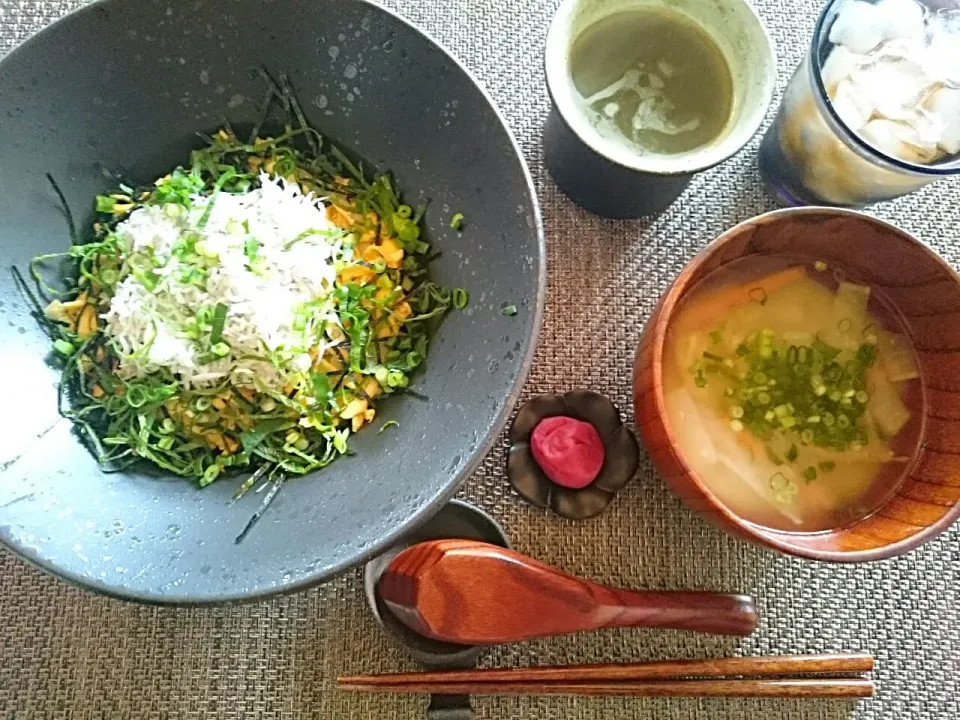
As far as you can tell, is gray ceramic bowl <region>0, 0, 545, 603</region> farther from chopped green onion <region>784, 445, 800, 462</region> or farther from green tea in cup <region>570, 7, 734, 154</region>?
chopped green onion <region>784, 445, 800, 462</region>

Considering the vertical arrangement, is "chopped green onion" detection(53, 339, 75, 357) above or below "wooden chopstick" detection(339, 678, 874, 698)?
above

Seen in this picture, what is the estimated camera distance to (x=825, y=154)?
97 cm

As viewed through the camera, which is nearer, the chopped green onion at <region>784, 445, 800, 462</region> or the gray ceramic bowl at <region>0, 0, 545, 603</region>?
the gray ceramic bowl at <region>0, 0, 545, 603</region>

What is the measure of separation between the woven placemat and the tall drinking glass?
6 centimetres

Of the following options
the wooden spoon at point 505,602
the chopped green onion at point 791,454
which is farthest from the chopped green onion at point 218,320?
the chopped green onion at point 791,454

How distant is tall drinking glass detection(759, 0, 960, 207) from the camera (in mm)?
900

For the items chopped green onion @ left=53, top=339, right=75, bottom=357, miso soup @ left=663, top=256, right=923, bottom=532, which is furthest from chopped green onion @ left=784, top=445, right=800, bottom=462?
chopped green onion @ left=53, top=339, right=75, bottom=357

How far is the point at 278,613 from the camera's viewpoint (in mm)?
955

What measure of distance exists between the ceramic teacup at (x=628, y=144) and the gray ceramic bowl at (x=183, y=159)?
0.17 meters

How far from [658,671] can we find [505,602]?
0.21 m

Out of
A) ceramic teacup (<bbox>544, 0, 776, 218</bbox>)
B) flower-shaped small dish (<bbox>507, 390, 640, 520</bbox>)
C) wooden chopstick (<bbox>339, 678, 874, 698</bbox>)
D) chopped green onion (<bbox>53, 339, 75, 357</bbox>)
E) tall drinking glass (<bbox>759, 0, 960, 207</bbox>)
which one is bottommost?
wooden chopstick (<bbox>339, 678, 874, 698</bbox>)

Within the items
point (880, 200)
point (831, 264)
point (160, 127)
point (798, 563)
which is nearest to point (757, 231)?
point (831, 264)

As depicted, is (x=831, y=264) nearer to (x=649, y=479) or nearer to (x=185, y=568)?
(x=649, y=479)

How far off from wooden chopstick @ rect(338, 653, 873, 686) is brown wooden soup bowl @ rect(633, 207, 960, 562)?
0.51 ft
